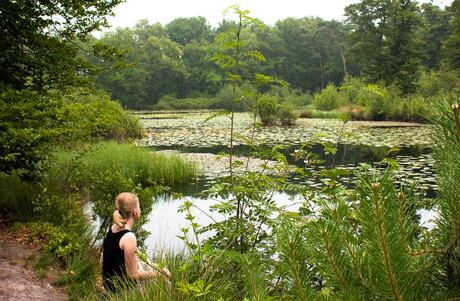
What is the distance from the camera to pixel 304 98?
46.7m

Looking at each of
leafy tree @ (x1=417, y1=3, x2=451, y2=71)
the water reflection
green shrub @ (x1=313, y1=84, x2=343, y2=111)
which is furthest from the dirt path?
leafy tree @ (x1=417, y1=3, x2=451, y2=71)

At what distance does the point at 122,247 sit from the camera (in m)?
2.94

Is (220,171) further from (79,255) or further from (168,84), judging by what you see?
(168,84)

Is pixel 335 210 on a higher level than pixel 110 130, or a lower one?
higher

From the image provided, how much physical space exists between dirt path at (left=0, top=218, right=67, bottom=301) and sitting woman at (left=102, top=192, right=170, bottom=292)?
47 centimetres

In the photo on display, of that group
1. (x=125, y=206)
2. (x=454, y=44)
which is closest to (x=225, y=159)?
(x=125, y=206)

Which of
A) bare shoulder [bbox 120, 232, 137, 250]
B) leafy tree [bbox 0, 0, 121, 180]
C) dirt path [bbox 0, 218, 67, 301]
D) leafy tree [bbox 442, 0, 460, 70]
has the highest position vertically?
leafy tree [bbox 442, 0, 460, 70]

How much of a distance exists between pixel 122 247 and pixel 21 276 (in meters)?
1.21

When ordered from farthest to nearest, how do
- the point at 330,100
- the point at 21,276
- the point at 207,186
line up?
the point at 330,100
the point at 207,186
the point at 21,276

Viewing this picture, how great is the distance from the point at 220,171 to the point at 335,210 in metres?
9.12

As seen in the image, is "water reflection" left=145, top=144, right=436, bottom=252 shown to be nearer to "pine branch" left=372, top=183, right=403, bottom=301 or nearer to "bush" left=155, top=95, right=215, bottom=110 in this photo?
"pine branch" left=372, top=183, right=403, bottom=301

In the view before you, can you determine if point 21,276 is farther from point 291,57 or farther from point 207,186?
point 291,57

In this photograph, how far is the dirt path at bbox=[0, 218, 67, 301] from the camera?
308 centimetres

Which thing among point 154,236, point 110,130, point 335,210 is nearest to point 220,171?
point 154,236
